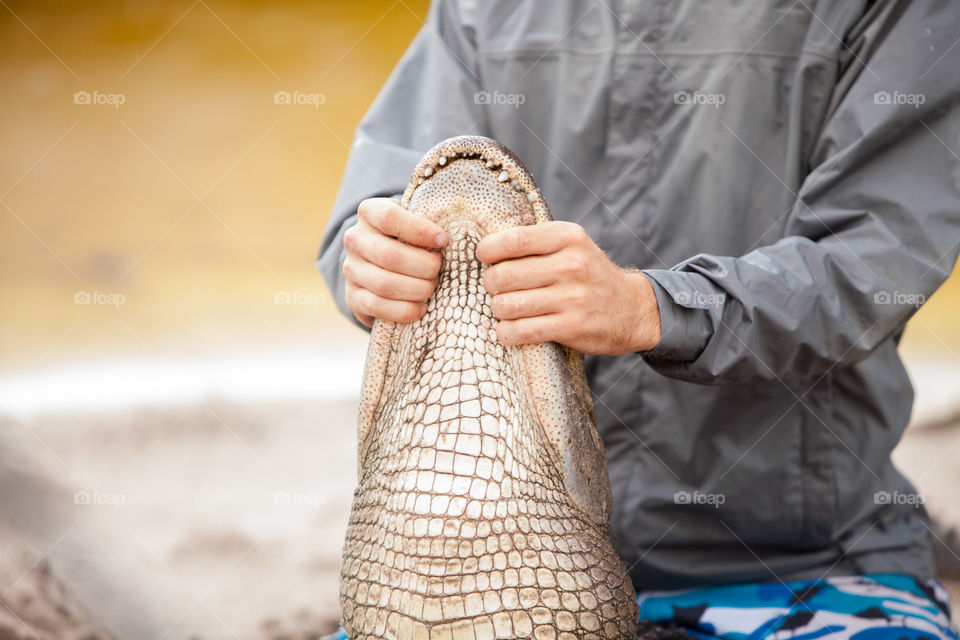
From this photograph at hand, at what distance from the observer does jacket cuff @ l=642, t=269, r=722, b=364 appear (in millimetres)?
1214

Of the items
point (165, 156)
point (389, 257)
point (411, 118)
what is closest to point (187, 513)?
point (165, 156)

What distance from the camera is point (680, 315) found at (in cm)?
123

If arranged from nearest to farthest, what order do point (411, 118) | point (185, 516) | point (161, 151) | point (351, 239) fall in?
point (351, 239)
point (411, 118)
point (185, 516)
point (161, 151)

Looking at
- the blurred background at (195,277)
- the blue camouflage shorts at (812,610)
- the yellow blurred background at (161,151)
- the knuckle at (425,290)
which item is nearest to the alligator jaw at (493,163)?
the knuckle at (425,290)

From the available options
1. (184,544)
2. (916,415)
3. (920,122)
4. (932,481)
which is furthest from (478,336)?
(916,415)

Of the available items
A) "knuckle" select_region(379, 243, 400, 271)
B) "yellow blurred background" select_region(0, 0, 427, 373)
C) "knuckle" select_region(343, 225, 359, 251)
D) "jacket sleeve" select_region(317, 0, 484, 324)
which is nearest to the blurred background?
"yellow blurred background" select_region(0, 0, 427, 373)

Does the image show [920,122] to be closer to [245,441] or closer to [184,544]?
[184,544]

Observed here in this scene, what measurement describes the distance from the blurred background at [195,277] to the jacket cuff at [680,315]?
224 cm

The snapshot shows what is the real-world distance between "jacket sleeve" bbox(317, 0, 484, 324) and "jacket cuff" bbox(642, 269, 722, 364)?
0.54 m

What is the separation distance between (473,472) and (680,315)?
18.1 inches

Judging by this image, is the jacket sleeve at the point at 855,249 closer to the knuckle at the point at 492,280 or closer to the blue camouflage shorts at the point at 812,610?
the knuckle at the point at 492,280

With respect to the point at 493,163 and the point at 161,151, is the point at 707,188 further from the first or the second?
the point at 161,151

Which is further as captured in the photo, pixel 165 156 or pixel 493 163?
pixel 165 156

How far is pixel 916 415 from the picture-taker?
3.83 metres
